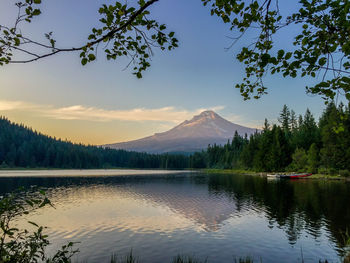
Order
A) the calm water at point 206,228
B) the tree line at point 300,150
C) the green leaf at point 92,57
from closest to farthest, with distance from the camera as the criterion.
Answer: the green leaf at point 92,57
the calm water at point 206,228
the tree line at point 300,150

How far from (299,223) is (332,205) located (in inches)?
467

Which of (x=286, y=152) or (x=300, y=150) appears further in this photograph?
(x=286, y=152)

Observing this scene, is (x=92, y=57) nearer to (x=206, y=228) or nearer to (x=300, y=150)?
(x=206, y=228)

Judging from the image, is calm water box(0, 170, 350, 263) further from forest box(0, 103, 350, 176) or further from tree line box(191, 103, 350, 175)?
tree line box(191, 103, 350, 175)

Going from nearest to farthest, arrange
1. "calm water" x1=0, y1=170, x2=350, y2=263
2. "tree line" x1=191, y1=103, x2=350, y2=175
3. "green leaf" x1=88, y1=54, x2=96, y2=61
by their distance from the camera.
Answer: "green leaf" x1=88, y1=54, x2=96, y2=61 → "calm water" x1=0, y1=170, x2=350, y2=263 → "tree line" x1=191, y1=103, x2=350, y2=175

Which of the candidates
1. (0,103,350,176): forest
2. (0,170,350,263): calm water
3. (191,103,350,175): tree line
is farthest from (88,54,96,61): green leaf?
(191,103,350,175): tree line

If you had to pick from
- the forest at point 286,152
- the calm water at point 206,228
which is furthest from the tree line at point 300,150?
the calm water at point 206,228

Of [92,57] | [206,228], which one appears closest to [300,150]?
[206,228]

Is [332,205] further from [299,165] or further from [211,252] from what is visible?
[299,165]

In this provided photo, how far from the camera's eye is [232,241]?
2148cm

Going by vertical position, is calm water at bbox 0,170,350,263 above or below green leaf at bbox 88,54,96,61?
below

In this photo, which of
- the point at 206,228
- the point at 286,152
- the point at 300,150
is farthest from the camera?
the point at 286,152

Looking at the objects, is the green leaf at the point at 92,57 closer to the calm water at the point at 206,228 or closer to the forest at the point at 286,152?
the forest at the point at 286,152

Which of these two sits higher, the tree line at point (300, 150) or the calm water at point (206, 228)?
the tree line at point (300, 150)
